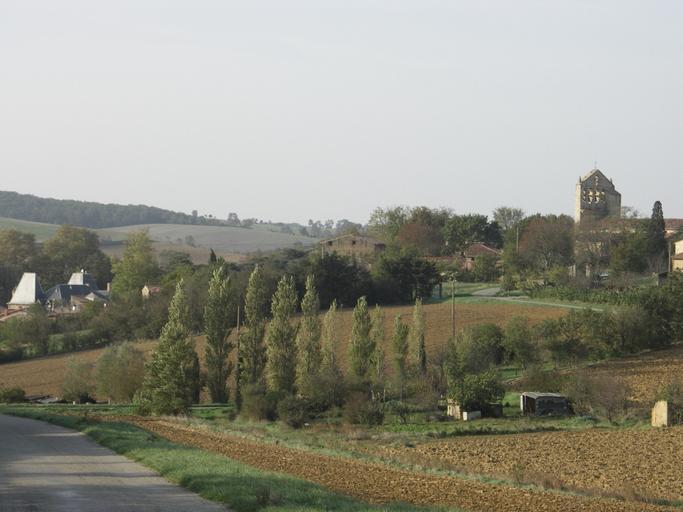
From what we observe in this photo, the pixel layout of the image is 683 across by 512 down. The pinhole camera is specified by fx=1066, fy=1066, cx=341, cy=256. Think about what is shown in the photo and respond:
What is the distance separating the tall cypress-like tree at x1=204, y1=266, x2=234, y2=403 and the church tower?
78.0 metres

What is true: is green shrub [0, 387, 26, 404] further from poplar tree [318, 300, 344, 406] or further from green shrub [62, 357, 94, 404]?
poplar tree [318, 300, 344, 406]

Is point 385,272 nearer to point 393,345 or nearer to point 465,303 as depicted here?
point 465,303

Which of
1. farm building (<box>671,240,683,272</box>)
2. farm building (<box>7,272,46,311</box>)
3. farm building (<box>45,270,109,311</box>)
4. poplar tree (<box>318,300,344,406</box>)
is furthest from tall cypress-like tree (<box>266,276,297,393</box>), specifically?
farm building (<box>7,272,46,311</box>)

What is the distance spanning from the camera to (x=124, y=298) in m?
95.5

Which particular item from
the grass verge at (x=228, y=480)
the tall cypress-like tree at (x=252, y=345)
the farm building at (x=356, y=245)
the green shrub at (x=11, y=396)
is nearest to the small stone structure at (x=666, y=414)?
the tall cypress-like tree at (x=252, y=345)

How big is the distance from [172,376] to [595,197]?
8918cm

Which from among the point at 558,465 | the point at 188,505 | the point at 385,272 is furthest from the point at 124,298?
the point at 188,505

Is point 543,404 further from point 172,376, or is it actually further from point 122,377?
point 122,377

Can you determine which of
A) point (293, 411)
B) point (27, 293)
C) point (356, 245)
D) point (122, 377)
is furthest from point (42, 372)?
point (356, 245)

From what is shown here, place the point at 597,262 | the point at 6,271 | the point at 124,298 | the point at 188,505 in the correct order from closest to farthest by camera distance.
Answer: the point at 188,505
the point at 124,298
the point at 597,262
the point at 6,271

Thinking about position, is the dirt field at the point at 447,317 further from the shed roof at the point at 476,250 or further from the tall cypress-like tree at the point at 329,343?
the shed roof at the point at 476,250

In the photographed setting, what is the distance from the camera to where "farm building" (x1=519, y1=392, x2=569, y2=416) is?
157 ft

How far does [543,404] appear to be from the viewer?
4825cm

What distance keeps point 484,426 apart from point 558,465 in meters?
14.1
